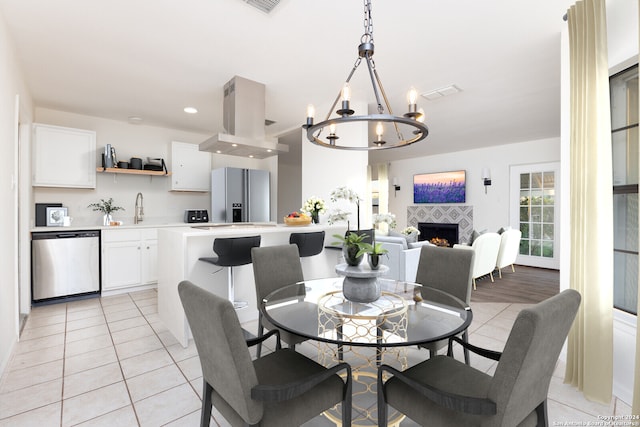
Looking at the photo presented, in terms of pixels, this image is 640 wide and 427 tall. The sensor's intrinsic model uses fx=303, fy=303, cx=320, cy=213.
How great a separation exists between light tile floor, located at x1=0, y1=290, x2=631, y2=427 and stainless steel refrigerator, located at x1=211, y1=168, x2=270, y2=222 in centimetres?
221

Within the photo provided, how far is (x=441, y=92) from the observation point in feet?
12.0

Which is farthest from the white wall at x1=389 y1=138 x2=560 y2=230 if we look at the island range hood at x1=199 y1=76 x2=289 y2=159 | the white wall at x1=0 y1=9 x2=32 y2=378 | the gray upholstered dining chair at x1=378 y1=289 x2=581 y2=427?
the white wall at x1=0 y1=9 x2=32 y2=378

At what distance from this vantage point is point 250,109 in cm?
340

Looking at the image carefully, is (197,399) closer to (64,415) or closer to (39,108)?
(64,415)

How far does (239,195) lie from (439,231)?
5.00 meters

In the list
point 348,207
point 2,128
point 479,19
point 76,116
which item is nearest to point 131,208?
point 76,116

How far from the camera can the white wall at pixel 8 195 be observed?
2217mm

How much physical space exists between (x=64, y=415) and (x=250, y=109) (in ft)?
9.64

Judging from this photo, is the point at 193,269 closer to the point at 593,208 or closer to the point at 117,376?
the point at 117,376

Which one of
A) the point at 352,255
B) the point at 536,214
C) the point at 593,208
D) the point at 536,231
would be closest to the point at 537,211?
the point at 536,214

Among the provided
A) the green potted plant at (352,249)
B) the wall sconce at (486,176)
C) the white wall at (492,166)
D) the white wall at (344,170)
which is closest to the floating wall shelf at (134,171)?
the white wall at (344,170)

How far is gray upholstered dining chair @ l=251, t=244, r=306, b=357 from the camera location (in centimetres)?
216

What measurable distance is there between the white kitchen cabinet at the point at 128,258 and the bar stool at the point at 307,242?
2530 mm

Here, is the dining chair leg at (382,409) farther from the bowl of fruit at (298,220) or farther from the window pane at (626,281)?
the bowl of fruit at (298,220)
